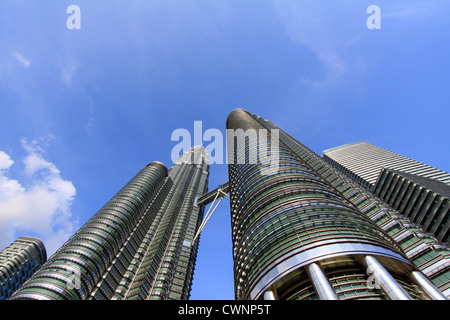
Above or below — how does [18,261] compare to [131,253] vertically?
above

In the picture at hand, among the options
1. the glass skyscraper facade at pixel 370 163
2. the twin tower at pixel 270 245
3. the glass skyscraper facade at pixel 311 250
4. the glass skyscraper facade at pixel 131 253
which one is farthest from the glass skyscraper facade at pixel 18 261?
the glass skyscraper facade at pixel 370 163

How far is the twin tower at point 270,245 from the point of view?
2273cm

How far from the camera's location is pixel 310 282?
2261 centimetres

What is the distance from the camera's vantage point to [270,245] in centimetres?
2811

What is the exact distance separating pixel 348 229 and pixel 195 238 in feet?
269

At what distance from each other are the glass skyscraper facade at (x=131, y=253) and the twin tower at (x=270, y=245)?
12.7 inches

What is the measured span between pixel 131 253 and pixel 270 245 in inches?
2754

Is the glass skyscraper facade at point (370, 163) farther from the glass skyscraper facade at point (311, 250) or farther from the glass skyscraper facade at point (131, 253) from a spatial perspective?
the glass skyscraper facade at point (131, 253)

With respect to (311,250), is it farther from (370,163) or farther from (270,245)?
(370,163)

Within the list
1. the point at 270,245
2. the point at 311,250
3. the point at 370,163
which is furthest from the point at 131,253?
the point at 370,163

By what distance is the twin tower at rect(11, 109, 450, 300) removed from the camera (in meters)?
22.7
